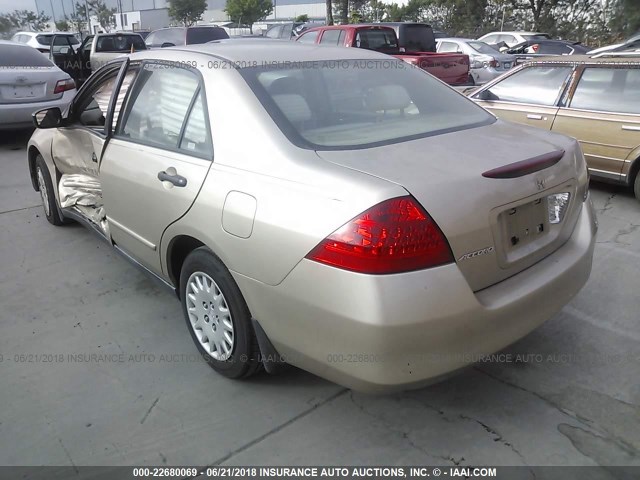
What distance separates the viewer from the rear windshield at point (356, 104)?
2453 millimetres

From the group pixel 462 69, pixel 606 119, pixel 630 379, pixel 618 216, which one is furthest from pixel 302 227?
pixel 462 69

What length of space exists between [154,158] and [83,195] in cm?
176

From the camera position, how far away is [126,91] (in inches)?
132

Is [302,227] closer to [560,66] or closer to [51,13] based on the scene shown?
[560,66]

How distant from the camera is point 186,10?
56.0 metres

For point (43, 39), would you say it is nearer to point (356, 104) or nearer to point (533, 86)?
point (533, 86)

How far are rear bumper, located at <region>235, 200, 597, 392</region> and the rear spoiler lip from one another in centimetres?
43

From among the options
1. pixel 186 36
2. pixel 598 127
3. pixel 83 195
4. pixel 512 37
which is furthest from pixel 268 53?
pixel 512 37

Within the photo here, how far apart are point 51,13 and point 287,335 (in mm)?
79798

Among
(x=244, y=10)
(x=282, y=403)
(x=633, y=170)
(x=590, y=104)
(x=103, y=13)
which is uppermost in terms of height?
(x=103, y=13)

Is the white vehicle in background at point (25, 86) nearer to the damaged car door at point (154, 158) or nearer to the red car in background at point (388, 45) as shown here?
the red car in background at point (388, 45)

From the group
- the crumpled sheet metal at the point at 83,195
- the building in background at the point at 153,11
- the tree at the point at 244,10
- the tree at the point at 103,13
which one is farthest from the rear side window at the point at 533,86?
the tree at the point at 103,13

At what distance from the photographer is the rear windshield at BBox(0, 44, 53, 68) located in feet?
26.4

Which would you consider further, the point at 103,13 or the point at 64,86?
the point at 103,13
